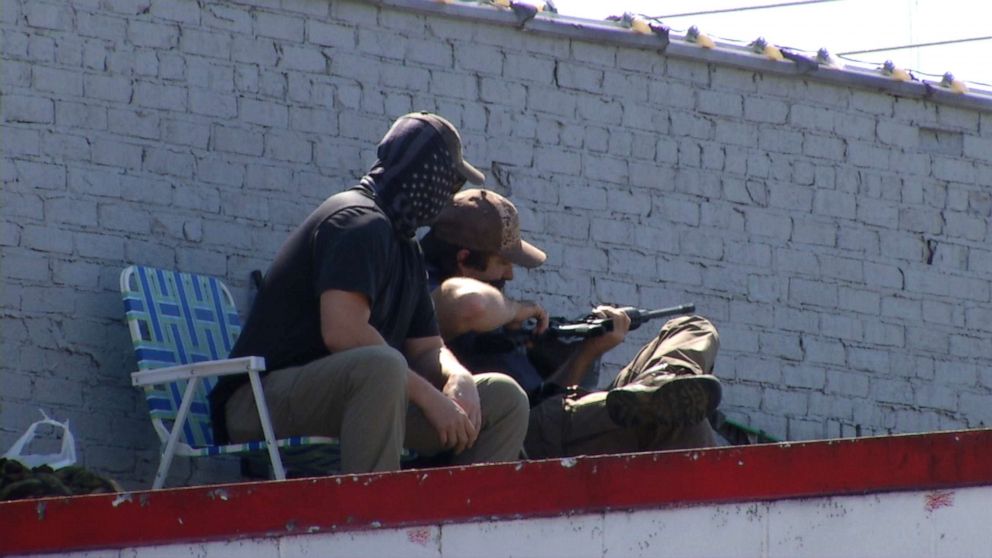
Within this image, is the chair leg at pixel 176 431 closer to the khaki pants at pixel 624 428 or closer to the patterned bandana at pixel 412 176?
the patterned bandana at pixel 412 176

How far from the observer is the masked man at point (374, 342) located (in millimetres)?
5938

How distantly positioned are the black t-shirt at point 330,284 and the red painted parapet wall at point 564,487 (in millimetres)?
1515

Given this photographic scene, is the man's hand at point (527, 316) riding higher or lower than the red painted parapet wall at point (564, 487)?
higher

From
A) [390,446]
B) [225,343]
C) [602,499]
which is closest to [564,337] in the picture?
[225,343]

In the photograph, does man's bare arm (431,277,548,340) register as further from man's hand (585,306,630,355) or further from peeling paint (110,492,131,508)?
peeling paint (110,492,131,508)

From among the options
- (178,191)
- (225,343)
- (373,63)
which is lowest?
(225,343)

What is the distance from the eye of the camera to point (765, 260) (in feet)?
30.7

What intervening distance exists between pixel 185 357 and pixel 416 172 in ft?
3.70

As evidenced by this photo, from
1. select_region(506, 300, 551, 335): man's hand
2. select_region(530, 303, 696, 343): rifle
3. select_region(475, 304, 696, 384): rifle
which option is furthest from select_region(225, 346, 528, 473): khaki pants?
select_region(530, 303, 696, 343): rifle

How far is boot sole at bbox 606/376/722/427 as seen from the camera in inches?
260

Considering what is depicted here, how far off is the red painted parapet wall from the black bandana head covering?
6.17ft

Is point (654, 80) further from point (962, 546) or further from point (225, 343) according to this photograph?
point (962, 546)

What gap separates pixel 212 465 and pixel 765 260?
298 centimetres

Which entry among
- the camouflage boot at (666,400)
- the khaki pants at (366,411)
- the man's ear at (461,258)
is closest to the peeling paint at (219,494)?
the khaki pants at (366,411)
